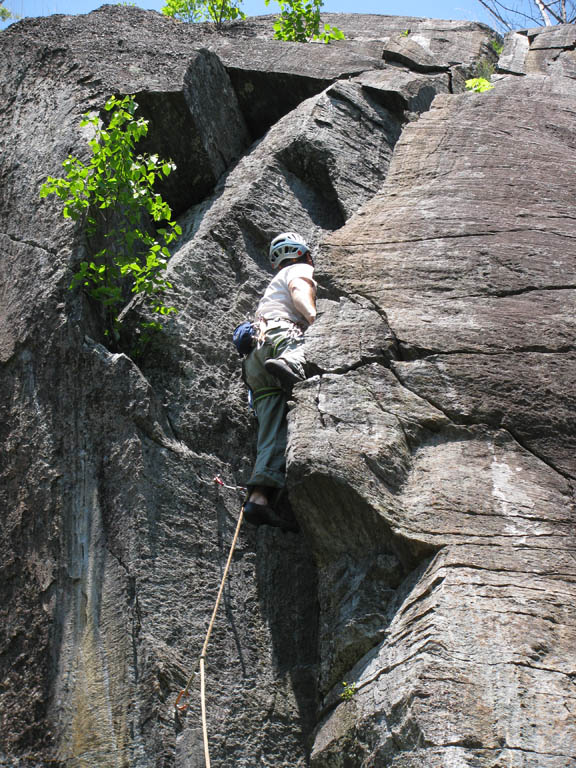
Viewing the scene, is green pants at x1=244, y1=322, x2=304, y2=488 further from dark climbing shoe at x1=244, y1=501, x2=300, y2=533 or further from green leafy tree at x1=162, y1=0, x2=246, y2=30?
green leafy tree at x1=162, y1=0, x2=246, y2=30

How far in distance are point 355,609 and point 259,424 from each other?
1710 mm

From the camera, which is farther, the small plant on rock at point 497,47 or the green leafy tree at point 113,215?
the small plant on rock at point 497,47

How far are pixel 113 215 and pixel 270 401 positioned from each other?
7.23 ft

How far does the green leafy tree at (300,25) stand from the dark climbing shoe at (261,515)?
23.7 feet

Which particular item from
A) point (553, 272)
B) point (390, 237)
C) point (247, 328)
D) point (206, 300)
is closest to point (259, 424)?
point (247, 328)

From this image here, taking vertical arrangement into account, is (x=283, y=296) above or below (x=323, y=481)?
above

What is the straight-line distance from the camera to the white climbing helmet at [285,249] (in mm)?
7465

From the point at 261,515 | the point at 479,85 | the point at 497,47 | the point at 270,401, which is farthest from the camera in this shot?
the point at 497,47

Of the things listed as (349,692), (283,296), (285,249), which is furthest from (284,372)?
(349,692)

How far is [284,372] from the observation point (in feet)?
21.1

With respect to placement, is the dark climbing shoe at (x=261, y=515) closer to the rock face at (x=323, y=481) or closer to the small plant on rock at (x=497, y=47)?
the rock face at (x=323, y=481)

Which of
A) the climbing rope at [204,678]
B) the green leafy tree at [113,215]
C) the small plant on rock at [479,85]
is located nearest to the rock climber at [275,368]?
the climbing rope at [204,678]

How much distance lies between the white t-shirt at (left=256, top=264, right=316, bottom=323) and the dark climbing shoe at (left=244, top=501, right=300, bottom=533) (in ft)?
4.67

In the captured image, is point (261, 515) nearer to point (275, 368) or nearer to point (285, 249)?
point (275, 368)
